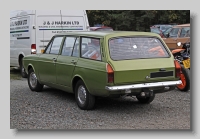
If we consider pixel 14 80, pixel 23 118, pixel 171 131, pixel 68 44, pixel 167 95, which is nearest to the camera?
pixel 171 131

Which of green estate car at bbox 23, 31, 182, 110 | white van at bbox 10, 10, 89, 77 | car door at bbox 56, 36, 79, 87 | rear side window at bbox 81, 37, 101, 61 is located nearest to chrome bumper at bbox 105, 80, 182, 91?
green estate car at bbox 23, 31, 182, 110

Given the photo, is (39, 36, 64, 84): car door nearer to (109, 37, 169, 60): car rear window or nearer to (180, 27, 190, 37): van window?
(109, 37, 169, 60): car rear window

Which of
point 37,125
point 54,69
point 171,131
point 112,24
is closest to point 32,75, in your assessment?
point 54,69

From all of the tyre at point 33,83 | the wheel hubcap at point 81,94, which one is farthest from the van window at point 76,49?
the tyre at point 33,83

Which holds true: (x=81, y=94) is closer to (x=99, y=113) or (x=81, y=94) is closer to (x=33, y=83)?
(x=99, y=113)

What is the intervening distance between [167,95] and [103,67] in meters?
2.93

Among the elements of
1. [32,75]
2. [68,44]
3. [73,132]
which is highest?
[68,44]

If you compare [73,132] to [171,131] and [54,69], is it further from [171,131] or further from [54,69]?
[54,69]

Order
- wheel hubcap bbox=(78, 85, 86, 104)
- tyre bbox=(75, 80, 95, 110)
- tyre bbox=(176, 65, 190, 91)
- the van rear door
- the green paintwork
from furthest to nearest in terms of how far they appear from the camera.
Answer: the van rear door → tyre bbox=(176, 65, 190, 91) → wheel hubcap bbox=(78, 85, 86, 104) → tyre bbox=(75, 80, 95, 110) → the green paintwork

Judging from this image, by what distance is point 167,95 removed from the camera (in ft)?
30.0

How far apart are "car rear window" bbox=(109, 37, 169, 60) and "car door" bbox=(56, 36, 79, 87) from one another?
1012 mm

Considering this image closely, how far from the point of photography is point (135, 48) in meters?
7.19

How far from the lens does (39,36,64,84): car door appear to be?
853cm

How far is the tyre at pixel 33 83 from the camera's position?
9.56 meters
